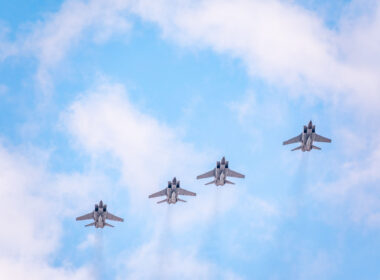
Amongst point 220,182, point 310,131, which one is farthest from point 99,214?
point 310,131

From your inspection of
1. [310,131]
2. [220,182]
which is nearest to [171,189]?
[220,182]

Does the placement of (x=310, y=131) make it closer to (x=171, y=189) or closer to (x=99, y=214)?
(x=171, y=189)

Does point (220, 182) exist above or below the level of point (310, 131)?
below

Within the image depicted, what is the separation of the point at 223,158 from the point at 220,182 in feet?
19.8

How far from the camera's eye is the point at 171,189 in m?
153

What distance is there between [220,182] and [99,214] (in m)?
31.1

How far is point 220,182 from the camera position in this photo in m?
152

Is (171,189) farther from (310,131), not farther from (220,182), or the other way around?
(310,131)

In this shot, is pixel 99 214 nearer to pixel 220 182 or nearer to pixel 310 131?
pixel 220 182

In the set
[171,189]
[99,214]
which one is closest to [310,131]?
[171,189]

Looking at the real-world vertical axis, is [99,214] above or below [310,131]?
below

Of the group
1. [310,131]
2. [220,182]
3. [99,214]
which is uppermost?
[310,131]

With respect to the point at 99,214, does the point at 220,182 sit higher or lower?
higher

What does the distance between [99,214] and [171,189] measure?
62.1ft
